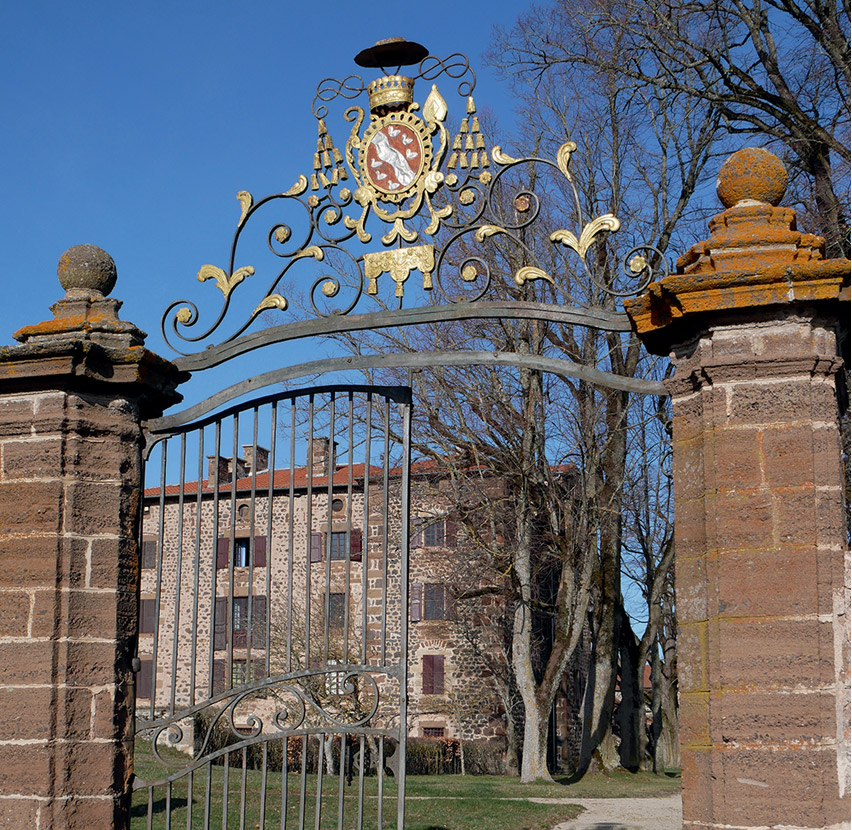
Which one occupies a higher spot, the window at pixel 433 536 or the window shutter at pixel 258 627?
the window at pixel 433 536

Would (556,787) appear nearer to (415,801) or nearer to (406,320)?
(415,801)

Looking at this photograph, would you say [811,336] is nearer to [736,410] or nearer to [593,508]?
[736,410]

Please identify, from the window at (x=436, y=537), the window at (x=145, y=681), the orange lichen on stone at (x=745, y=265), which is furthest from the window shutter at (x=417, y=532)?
the orange lichen on stone at (x=745, y=265)

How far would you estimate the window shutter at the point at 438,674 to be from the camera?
89.5 ft

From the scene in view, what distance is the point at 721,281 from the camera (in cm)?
491

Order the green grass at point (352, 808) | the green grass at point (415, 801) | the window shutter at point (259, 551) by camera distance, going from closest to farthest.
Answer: the green grass at point (352, 808), the green grass at point (415, 801), the window shutter at point (259, 551)

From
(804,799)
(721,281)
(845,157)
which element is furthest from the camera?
(845,157)

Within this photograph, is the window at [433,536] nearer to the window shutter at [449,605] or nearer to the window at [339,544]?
the window shutter at [449,605]

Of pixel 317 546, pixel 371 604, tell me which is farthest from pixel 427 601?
pixel 317 546

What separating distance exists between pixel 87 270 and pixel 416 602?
20.9 metres

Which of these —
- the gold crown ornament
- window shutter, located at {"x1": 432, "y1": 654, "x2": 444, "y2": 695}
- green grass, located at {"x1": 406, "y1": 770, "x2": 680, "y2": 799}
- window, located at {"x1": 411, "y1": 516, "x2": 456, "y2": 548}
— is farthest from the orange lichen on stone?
window shutter, located at {"x1": 432, "y1": 654, "x2": 444, "y2": 695}

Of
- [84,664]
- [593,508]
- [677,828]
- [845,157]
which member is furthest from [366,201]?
[593,508]

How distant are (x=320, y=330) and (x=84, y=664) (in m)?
2.05

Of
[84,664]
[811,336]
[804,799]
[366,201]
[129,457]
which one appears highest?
[366,201]
